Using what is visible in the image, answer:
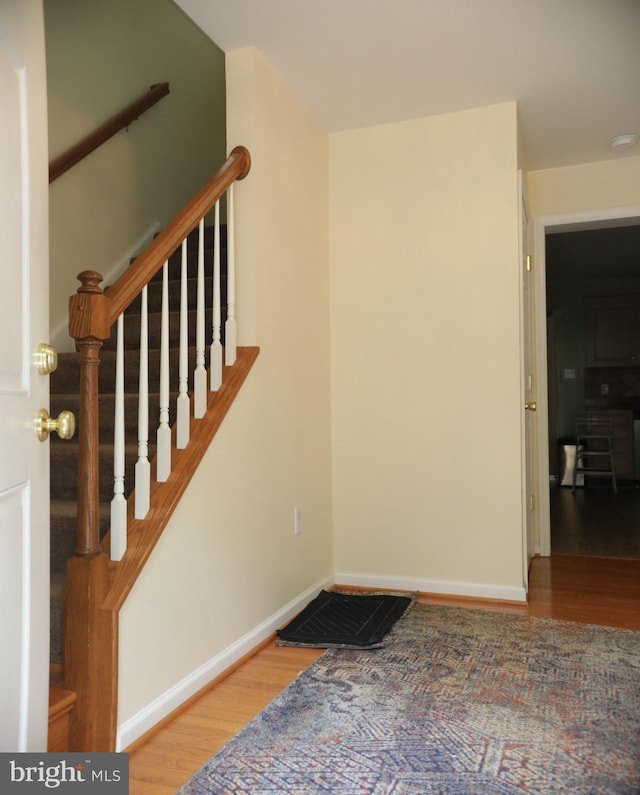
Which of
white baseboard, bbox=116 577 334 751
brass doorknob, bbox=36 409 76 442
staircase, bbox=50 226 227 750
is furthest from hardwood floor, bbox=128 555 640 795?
brass doorknob, bbox=36 409 76 442

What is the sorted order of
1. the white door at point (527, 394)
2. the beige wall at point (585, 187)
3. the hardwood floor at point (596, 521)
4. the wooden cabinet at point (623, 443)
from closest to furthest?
the white door at point (527, 394)
the beige wall at point (585, 187)
the hardwood floor at point (596, 521)
the wooden cabinet at point (623, 443)

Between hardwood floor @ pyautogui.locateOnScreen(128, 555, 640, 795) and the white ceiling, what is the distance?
234 cm

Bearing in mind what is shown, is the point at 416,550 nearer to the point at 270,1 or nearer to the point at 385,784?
the point at 385,784

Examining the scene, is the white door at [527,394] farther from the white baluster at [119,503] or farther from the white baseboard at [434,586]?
the white baluster at [119,503]

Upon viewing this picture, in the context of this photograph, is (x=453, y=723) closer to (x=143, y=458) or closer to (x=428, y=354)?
(x=143, y=458)

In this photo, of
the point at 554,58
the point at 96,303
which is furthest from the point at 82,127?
the point at 554,58

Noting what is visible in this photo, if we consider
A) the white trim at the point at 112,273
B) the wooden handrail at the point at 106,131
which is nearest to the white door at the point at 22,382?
the white trim at the point at 112,273

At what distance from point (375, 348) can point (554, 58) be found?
4.92 feet

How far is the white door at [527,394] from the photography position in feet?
10.8

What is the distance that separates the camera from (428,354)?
3.38 meters

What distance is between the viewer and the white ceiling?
2432 mm

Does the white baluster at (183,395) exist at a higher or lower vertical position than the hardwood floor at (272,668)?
higher

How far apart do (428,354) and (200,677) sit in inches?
73.5

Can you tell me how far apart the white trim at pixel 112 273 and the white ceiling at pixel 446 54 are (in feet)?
3.98
